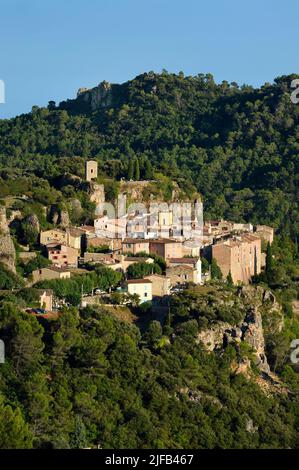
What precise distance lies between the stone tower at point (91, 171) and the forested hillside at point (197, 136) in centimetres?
1060

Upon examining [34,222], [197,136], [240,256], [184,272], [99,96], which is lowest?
[184,272]

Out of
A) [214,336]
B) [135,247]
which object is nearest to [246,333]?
[214,336]

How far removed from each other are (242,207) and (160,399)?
3228cm

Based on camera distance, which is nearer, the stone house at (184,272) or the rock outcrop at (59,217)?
the stone house at (184,272)

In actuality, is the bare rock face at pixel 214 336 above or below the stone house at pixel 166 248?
below

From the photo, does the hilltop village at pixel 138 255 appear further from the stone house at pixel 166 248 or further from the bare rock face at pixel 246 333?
the bare rock face at pixel 246 333

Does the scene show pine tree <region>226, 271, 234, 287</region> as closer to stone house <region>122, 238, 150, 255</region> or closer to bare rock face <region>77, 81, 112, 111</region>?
stone house <region>122, 238, 150, 255</region>

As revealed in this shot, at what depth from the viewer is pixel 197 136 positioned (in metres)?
78.3

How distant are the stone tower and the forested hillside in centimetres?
1060

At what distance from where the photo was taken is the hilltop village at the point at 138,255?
35.9 meters

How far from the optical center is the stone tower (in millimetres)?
47419

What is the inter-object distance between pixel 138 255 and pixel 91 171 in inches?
340

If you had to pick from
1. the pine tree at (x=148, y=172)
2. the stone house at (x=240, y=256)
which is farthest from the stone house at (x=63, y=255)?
the pine tree at (x=148, y=172)

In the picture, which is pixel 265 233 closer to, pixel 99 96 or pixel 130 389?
pixel 130 389
